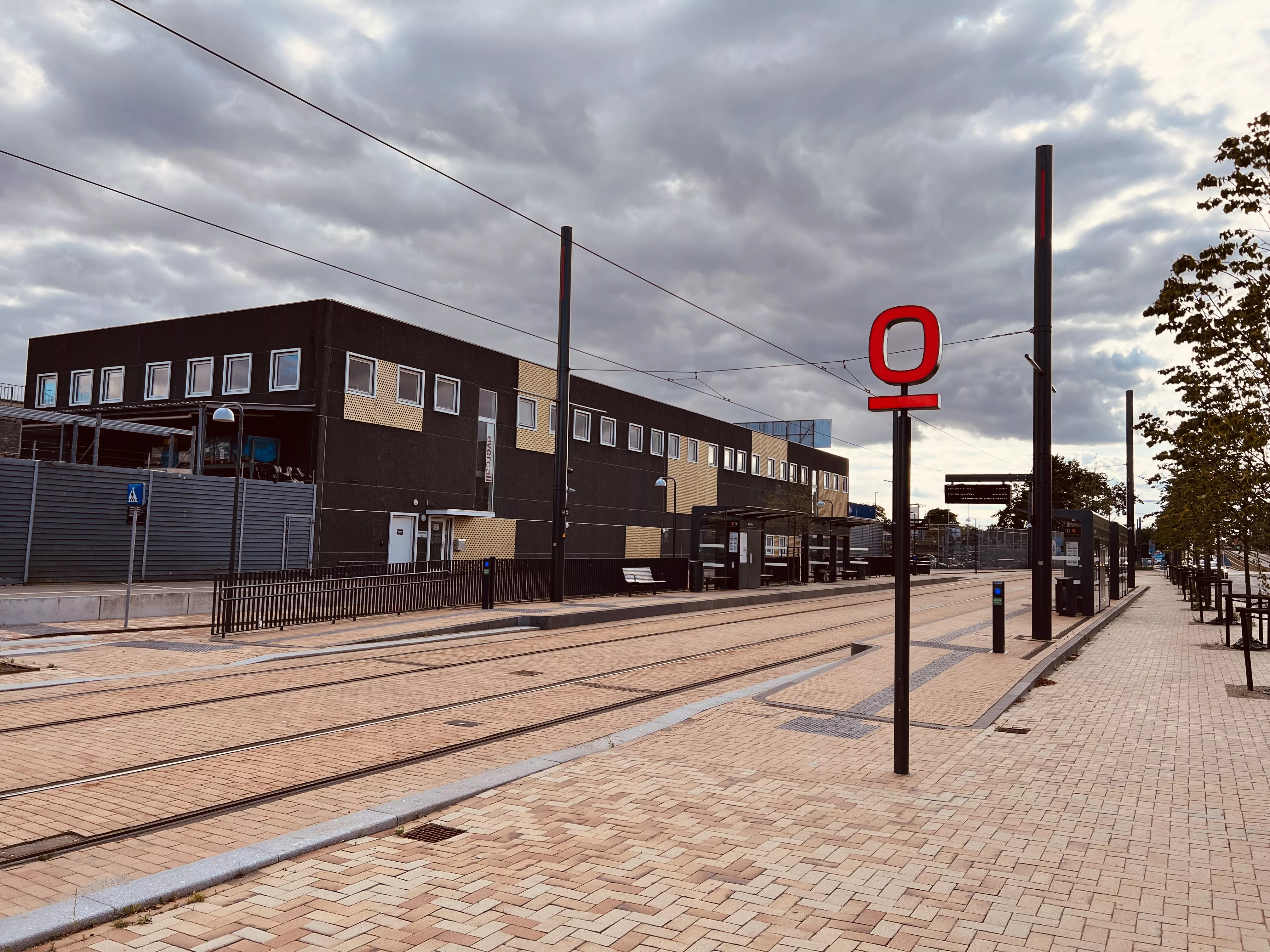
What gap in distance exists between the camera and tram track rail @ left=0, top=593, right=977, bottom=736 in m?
8.80

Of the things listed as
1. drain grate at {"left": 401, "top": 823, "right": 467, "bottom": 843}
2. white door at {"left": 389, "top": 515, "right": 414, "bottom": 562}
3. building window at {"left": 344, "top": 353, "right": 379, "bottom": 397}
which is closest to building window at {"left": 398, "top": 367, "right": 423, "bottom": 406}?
building window at {"left": 344, "top": 353, "right": 379, "bottom": 397}

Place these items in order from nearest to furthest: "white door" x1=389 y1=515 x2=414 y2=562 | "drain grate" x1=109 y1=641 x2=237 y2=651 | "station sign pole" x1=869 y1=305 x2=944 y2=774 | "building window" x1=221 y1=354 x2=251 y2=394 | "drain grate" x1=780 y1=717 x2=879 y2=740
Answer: "station sign pole" x1=869 y1=305 x2=944 y2=774 < "drain grate" x1=780 y1=717 x2=879 y2=740 < "drain grate" x1=109 y1=641 x2=237 y2=651 < "building window" x1=221 y1=354 x2=251 y2=394 < "white door" x1=389 y1=515 x2=414 y2=562

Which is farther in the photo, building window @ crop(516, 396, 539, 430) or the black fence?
building window @ crop(516, 396, 539, 430)

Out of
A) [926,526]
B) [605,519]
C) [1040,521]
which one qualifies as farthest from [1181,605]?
[926,526]

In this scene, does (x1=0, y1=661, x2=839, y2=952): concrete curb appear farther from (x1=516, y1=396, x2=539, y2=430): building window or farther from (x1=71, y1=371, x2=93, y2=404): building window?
(x1=71, y1=371, x2=93, y2=404): building window

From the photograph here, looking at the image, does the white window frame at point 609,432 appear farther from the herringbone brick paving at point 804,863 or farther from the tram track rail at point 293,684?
the herringbone brick paving at point 804,863

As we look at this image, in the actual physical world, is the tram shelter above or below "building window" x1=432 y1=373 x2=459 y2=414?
below

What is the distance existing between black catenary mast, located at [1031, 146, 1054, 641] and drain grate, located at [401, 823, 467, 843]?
1323 centimetres

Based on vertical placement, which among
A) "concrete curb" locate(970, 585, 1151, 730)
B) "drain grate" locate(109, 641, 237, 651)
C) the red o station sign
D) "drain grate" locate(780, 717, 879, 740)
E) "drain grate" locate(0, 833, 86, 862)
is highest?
the red o station sign

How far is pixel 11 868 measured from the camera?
4773mm

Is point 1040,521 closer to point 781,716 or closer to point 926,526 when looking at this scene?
point 781,716

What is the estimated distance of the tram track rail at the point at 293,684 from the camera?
8797 mm

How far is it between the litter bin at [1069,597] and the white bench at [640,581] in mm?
11297

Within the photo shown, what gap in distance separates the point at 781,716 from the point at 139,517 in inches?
758
